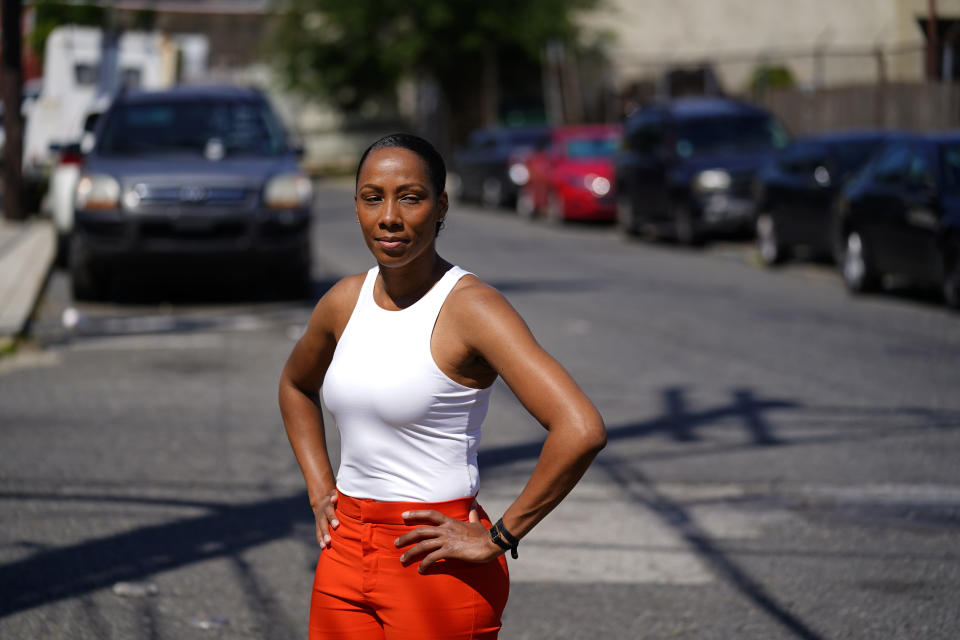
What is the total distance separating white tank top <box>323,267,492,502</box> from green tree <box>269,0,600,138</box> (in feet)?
141

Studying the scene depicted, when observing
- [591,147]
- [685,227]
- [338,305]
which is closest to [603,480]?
[338,305]

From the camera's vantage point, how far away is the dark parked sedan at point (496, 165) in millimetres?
29620

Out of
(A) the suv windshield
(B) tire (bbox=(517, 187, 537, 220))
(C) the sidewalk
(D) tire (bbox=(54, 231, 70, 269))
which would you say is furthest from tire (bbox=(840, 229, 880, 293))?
(B) tire (bbox=(517, 187, 537, 220))

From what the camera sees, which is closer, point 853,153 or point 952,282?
point 952,282

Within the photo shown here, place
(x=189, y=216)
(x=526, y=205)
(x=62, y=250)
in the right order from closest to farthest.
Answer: (x=189, y=216) → (x=62, y=250) → (x=526, y=205)

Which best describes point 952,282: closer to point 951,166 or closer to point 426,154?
point 951,166

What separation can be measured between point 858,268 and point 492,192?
1695cm

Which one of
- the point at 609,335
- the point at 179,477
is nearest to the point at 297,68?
the point at 609,335

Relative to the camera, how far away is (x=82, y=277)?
13.7 meters

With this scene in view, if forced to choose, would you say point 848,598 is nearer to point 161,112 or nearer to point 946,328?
point 946,328

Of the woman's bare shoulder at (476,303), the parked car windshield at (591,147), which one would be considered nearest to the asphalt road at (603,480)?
the woman's bare shoulder at (476,303)

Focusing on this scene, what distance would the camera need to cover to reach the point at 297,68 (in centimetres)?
4959

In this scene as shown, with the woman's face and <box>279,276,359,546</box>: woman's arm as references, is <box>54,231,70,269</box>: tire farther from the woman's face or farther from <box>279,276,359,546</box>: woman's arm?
the woman's face

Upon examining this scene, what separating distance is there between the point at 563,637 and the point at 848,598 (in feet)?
3.61
